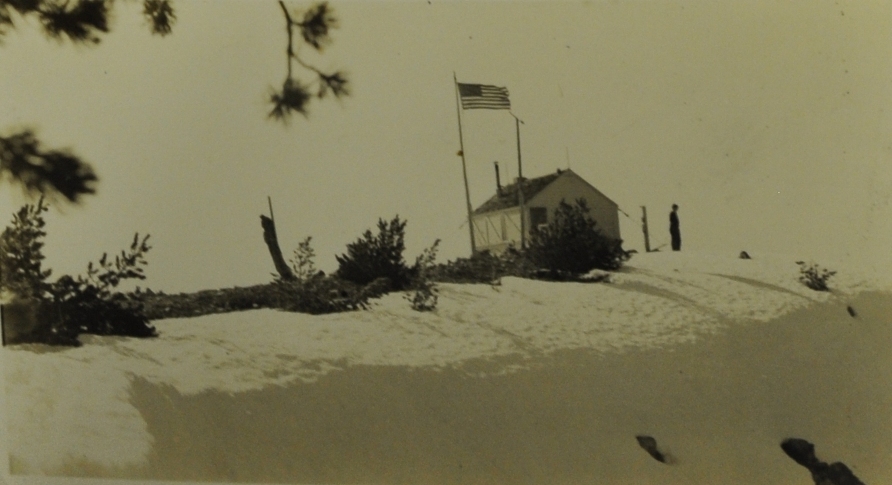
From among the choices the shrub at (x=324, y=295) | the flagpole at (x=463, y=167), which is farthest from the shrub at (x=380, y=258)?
the flagpole at (x=463, y=167)

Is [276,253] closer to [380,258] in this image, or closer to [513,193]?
[380,258]

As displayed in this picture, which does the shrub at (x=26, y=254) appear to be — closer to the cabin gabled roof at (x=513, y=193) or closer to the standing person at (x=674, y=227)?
the cabin gabled roof at (x=513, y=193)

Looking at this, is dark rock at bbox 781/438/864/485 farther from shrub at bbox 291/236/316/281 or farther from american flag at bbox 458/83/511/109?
shrub at bbox 291/236/316/281

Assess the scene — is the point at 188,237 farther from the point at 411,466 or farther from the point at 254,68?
the point at 411,466

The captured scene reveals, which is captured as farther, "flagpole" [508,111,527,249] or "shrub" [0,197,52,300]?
"shrub" [0,197,52,300]

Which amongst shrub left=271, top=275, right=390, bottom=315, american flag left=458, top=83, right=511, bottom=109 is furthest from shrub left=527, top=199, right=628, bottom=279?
shrub left=271, top=275, right=390, bottom=315

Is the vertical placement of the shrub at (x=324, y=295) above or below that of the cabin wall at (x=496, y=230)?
below

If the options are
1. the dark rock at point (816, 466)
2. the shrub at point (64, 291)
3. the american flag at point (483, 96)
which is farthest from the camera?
the shrub at point (64, 291)
